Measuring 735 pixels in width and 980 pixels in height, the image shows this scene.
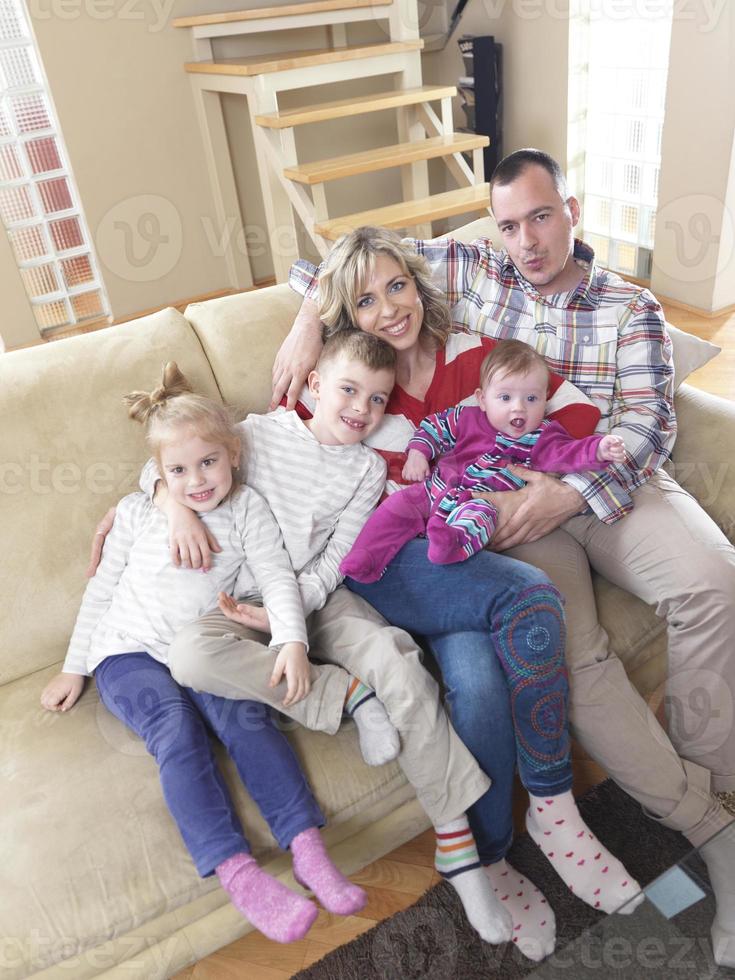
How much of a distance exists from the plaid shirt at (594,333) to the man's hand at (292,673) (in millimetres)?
589

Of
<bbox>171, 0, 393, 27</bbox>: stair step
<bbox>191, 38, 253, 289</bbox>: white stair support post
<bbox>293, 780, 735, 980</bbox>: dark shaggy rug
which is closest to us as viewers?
<bbox>293, 780, 735, 980</bbox>: dark shaggy rug

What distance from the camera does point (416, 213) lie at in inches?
120

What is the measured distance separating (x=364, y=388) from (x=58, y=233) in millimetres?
2974

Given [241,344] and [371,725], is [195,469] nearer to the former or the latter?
[241,344]

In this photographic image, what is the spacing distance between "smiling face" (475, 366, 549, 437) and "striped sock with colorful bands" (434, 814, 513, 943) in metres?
0.68

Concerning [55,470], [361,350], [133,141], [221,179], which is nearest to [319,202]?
[221,179]

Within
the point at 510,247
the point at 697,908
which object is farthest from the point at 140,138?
the point at 697,908

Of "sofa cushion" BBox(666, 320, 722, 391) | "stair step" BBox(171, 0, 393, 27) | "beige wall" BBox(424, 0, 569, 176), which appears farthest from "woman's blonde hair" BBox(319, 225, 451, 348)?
"beige wall" BBox(424, 0, 569, 176)

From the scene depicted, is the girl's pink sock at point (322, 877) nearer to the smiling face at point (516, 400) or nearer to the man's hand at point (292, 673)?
the man's hand at point (292, 673)

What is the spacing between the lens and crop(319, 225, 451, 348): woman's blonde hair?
4.80ft

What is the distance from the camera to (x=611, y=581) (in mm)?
1457

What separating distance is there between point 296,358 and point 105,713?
733mm

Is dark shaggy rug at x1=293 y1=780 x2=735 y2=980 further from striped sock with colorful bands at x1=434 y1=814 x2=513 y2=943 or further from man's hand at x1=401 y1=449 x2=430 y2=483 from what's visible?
man's hand at x1=401 y1=449 x2=430 y2=483

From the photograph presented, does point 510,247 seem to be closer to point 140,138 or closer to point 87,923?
point 87,923
